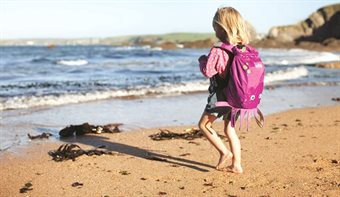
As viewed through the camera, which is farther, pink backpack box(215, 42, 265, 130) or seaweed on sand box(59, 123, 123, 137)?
seaweed on sand box(59, 123, 123, 137)

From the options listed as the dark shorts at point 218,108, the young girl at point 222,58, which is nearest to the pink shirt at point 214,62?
the young girl at point 222,58

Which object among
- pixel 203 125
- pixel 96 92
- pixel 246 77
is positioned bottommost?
pixel 96 92

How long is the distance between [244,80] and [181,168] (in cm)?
Answer: 123

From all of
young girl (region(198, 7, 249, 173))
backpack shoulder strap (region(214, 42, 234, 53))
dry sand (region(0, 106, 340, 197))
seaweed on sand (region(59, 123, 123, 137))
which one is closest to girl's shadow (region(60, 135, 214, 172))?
dry sand (region(0, 106, 340, 197))

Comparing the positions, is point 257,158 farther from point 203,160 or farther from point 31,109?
point 31,109

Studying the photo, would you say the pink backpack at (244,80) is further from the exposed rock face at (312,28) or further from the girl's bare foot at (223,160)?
the exposed rock face at (312,28)

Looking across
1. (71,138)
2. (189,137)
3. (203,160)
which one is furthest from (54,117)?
(203,160)

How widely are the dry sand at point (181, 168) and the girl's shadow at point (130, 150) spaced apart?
0.4 inches

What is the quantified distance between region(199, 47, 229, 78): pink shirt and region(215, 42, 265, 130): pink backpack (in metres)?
0.06

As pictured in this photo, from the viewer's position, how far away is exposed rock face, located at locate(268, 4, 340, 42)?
9325 centimetres

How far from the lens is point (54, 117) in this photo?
8.70 m

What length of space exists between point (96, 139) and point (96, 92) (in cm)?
582

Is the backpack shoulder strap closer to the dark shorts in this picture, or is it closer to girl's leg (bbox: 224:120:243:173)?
the dark shorts

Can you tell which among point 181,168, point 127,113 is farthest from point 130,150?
point 127,113
